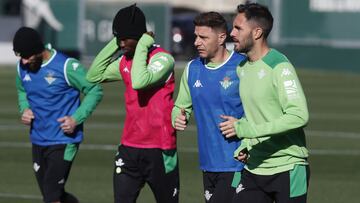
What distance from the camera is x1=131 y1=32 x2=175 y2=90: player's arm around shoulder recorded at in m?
10.1

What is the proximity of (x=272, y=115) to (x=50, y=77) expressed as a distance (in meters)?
3.63

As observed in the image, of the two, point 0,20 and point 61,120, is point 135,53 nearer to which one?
point 61,120

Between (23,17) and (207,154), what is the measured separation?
4121 cm

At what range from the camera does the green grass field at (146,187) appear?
15.2 m

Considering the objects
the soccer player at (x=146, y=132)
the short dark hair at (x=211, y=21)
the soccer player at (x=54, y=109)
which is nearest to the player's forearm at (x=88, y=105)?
the soccer player at (x=54, y=109)

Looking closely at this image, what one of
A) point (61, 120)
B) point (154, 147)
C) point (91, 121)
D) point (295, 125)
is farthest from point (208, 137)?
point (91, 121)

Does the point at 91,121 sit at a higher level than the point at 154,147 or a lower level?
lower

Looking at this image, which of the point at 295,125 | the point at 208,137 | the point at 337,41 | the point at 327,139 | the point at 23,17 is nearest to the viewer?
the point at 295,125

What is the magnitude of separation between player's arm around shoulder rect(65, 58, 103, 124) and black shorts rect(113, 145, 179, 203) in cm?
124

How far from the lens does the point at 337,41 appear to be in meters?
46.2

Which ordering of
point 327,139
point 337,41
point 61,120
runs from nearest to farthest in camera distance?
point 61,120, point 327,139, point 337,41

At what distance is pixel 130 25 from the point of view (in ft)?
33.7

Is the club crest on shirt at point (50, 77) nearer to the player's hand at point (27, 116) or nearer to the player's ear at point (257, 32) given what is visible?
the player's hand at point (27, 116)

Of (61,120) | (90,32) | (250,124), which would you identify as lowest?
(90,32)
